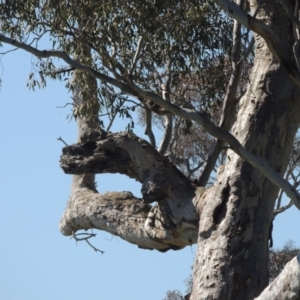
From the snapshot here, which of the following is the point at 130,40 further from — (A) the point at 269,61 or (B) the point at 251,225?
(B) the point at 251,225

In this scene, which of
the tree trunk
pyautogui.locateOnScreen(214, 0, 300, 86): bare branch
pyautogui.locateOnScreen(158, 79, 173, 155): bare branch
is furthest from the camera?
pyautogui.locateOnScreen(158, 79, 173, 155): bare branch

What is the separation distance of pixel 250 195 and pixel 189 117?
95 cm

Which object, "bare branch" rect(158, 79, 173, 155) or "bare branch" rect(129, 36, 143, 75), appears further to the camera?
"bare branch" rect(158, 79, 173, 155)

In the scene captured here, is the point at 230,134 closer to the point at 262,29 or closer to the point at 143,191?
the point at 262,29

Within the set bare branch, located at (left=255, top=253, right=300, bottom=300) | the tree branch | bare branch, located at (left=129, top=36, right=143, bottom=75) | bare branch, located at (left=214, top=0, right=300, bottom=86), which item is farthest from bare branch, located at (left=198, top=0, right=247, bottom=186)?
bare branch, located at (left=255, top=253, right=300, bottom=300)

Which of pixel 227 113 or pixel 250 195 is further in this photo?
pixel 227 113

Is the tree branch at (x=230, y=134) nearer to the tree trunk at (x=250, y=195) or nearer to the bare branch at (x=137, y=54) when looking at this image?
the tree trunk at (x=250, y=195)

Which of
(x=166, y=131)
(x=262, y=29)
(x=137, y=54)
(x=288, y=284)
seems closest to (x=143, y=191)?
(x=262, y=29)

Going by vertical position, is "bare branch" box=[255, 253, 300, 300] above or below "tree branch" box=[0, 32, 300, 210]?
below

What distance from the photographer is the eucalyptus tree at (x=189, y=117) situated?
7633mm

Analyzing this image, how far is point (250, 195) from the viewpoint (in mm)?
7762

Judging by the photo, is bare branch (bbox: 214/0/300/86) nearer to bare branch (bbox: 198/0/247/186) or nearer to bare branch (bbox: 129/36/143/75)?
bare branch (bbox: 198/0/247/186)

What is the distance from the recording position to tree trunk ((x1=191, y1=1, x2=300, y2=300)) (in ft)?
25.1

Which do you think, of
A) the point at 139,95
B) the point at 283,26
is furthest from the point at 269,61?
the point at 139,95
